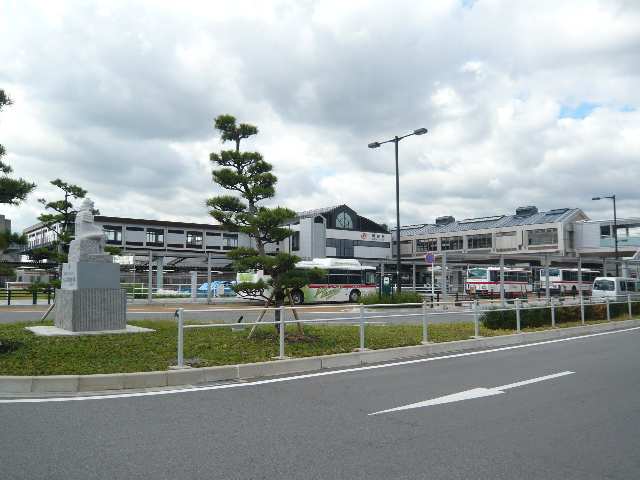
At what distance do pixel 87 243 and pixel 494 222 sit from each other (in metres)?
73.3

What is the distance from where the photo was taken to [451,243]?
82562 mm

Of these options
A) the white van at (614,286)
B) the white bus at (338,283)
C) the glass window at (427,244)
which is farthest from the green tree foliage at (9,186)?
the glass window at (427,244)

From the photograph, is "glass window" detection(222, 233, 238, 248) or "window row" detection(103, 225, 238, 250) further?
"glass window" detection(222, 233, 238, 248)

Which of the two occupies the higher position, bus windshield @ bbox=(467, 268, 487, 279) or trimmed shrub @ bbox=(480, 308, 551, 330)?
bus windshield @ bbox=(467, 268, 487, 279)

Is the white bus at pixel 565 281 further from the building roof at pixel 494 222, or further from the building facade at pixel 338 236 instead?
the building facade at pixel 338 236

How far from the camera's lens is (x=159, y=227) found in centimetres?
6806

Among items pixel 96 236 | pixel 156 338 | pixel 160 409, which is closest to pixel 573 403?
pixel 160 409

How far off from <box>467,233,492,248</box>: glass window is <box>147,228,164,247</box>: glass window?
142 ft

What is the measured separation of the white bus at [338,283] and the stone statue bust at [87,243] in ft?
62.4

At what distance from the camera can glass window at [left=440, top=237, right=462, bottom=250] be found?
267 feet

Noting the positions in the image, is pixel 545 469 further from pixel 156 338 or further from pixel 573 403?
pixel 156 338

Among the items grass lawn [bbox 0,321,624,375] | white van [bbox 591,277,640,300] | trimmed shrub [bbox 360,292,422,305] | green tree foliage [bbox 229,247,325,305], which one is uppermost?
green tree foliage [bbox 229,247,325,305]

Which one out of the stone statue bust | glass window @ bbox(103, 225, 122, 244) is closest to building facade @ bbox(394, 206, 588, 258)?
glass window @ bbox(103, 225, 122, 244)

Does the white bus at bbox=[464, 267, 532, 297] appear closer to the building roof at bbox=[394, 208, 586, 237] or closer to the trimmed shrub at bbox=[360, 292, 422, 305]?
the trimmed shrub at bbox=[360, 292, 422, 305]
